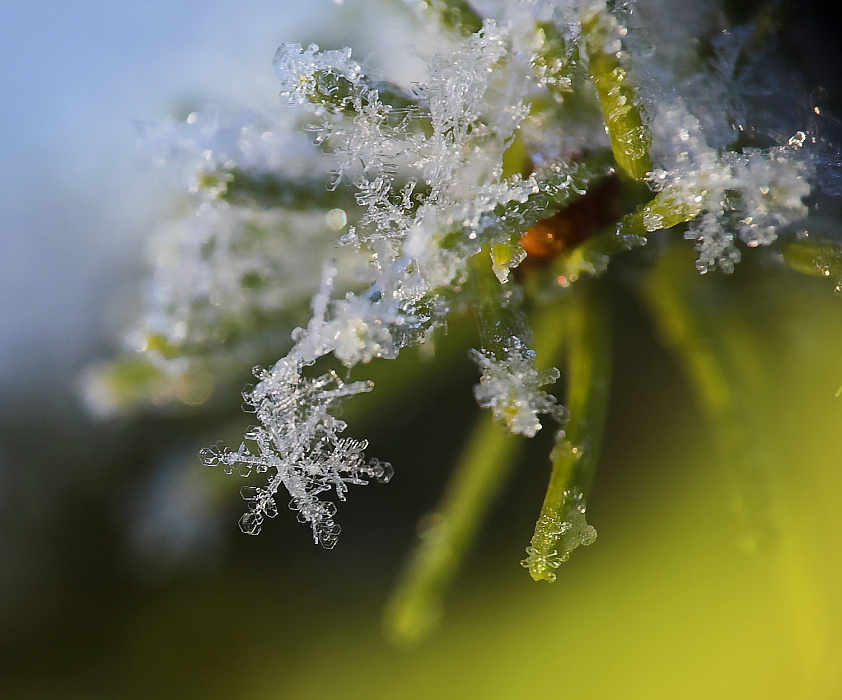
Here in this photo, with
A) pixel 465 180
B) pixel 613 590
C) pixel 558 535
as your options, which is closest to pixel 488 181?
pixel 465 180

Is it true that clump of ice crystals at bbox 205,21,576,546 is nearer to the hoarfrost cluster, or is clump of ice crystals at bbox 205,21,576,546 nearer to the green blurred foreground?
the hoarfrost cluster

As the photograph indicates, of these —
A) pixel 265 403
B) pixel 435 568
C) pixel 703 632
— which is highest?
pixel 265 403

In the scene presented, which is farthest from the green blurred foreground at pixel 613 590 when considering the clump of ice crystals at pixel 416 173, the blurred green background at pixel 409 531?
the clump of ice crystals at pixel 416 173

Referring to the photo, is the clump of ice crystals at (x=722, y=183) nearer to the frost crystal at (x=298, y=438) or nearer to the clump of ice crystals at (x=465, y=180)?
the clump of ice crystals at (x=465, y=180)

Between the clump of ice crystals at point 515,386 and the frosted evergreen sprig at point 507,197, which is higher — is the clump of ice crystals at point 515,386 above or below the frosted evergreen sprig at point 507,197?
below

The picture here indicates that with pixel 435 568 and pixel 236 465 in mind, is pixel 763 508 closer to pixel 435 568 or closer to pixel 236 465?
pixel 435 568

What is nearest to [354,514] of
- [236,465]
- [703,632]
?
[236,465]

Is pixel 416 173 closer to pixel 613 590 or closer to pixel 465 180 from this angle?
pixel 465 180
